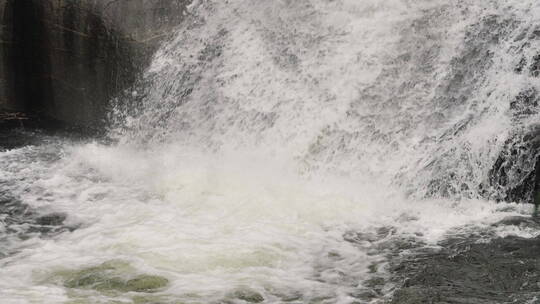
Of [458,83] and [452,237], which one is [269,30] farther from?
[452,237]

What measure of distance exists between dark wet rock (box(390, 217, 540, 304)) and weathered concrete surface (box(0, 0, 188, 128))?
4.67 meters

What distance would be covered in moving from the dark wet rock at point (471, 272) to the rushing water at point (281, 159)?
0.70 feet

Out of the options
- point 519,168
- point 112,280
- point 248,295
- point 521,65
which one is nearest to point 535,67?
point 521,65

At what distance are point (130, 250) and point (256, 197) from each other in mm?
1607

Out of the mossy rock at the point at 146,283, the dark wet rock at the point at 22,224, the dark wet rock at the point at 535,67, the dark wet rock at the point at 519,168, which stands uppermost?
the dark wet rock at the point at 535,67

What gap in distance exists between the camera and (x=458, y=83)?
23.4ft

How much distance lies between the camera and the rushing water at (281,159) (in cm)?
549

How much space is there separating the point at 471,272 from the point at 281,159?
9.48 ft

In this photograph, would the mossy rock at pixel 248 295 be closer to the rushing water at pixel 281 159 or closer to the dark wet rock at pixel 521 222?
the rushing water at pixel 281 159

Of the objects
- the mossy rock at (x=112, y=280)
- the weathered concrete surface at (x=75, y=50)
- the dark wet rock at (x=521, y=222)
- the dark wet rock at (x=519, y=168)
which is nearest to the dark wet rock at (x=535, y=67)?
the dark wet rock at (x=519, y=168)

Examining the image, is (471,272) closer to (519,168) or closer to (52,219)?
(519,168)

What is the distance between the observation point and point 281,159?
7691mm

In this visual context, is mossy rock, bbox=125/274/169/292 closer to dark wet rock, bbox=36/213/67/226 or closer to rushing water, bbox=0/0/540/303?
rushing water, bbox=0/0/540/303

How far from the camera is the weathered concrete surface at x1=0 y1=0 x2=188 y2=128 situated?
28.8ft
